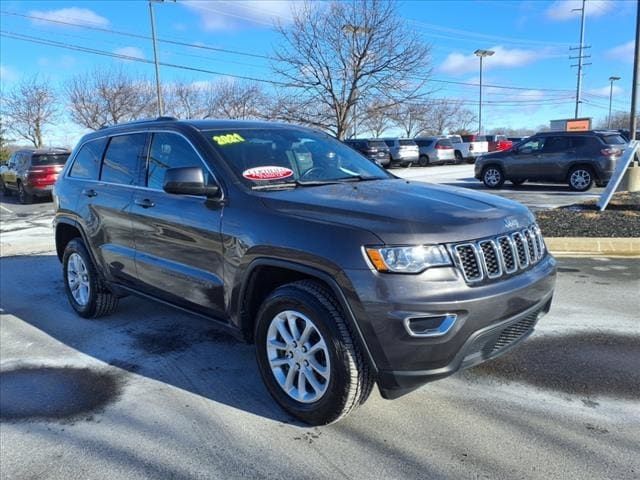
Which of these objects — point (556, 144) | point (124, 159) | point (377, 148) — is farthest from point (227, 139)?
point (377, 148)

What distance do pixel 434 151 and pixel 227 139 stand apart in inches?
1110

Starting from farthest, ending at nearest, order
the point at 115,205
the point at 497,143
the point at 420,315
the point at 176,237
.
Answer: the point at 497,143, the point at 115,205, the point at 176,237, the point at 420,315

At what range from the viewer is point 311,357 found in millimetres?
3023

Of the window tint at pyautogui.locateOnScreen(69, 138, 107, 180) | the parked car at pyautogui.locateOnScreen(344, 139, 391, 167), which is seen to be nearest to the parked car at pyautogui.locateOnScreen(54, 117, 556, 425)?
the window tint at pyautogui.locateOnScreen(69, 138, 107, 180)

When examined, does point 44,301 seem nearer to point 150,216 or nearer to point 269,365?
point 150,216

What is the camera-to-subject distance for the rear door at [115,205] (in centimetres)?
430

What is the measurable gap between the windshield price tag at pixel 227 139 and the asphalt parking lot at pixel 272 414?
1656 mm

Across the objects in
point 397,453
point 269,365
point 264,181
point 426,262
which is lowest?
point 397,453

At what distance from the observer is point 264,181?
3.46 meters

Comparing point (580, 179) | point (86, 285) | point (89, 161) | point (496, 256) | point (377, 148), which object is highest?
point (377, 148)

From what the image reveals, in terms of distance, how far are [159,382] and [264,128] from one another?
2.05 metres

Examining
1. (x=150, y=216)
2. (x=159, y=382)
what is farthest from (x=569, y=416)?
(x=150, y=216)

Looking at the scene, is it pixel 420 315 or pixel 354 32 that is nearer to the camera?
pixel 420 315

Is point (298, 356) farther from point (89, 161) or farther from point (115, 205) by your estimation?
point (89, 161)
